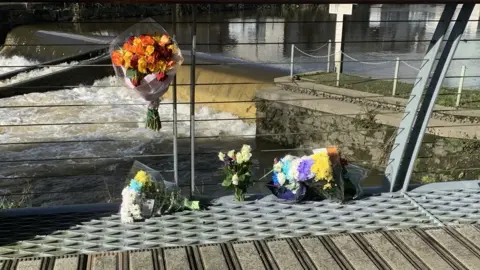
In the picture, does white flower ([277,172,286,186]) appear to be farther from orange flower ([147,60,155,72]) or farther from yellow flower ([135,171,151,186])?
orange flower ([147,60,155,72])

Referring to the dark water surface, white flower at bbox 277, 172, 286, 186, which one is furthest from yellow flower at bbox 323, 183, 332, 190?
the dark water surface

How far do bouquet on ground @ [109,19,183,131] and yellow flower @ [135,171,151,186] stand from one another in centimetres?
28

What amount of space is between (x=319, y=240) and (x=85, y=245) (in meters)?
1.14

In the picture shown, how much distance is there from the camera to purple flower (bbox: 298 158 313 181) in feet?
10.1

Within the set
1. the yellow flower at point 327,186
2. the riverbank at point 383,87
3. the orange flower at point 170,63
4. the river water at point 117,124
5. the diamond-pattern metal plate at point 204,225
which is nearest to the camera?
the diamond-pattern metal plate at point 204,225

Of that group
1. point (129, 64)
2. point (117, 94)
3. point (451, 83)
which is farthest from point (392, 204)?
point (117, 94)

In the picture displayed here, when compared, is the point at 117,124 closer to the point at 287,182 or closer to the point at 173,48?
the point at 287,182

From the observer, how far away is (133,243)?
2.65m

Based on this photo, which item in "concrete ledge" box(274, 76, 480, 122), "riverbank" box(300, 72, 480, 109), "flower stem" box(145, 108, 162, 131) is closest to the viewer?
"flower stem" box(145, 108, 162, 131)

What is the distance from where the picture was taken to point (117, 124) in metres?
12.0

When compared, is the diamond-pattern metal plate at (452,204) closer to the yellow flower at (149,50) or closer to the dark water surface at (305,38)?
the yellow flower at (149,50)

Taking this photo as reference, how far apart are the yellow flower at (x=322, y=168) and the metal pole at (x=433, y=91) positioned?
1.76 ft

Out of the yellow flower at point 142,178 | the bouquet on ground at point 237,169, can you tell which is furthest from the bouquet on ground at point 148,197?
the bouquet on ground at point 237,169

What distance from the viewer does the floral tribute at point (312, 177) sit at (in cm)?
308
